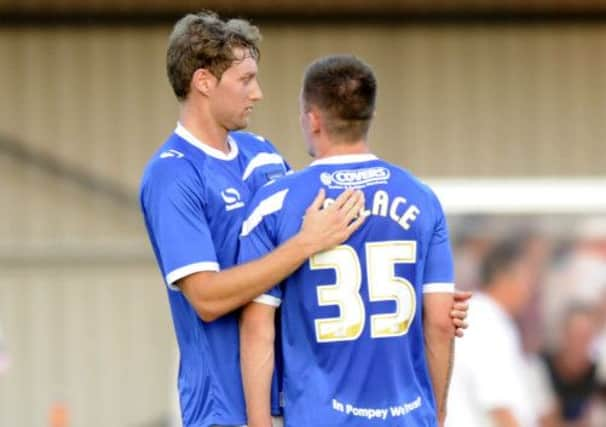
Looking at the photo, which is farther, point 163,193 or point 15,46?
point 15,46

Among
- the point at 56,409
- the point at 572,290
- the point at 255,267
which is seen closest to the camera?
the point at 255,267

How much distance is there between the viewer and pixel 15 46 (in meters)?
14.3

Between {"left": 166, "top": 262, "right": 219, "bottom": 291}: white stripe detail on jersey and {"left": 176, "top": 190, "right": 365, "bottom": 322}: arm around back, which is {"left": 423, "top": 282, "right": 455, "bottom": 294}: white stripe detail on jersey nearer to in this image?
{"left": 176, "top": 190, "right": 365, "bottom": 322}: arm around back

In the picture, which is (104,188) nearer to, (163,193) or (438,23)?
(438,23)

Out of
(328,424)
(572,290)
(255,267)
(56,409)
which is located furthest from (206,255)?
(56,409)

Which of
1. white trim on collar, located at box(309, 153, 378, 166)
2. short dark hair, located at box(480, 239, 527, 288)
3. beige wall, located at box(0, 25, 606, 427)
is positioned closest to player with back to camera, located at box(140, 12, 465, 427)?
white trim on collar, located at box(309, 153, 378, 166)

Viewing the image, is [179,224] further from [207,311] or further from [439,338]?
[439,338]

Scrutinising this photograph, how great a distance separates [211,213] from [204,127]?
291 mm

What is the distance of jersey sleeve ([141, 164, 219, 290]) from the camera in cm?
502

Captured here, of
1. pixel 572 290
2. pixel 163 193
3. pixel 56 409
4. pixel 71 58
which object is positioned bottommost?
pixel 56 409

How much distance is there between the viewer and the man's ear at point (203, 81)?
17.1 feet

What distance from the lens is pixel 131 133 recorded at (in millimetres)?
14391

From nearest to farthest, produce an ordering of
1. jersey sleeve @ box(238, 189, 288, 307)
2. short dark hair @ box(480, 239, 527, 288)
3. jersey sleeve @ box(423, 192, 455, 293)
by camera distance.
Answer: jersey sleeve @ box(238, 189, 288, 307)
jersey sleeve @ box(423, 192, 455, 293)
short dark hair @ box(480, 239, 527, 288)

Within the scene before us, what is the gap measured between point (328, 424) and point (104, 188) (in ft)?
31.6
